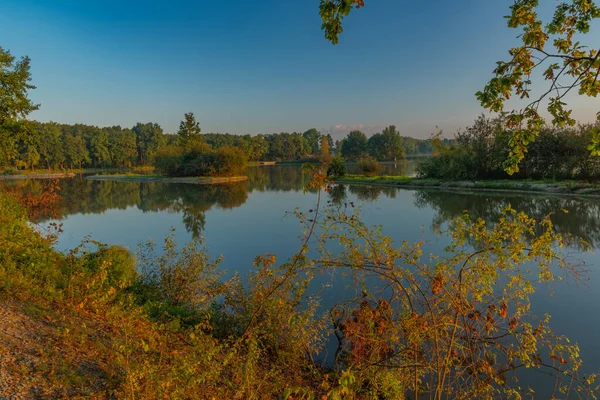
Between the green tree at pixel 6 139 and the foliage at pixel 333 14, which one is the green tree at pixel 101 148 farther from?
the foliage at pixel 333 14

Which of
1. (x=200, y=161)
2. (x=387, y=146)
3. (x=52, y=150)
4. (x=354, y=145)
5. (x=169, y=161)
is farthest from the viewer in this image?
(x=354, y=145)

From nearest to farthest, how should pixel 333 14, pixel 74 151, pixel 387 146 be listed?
pixel 333 14, pixel 74 151, pixel 387 146

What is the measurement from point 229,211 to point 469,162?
2369cm

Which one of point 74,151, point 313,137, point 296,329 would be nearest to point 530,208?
point 296,329

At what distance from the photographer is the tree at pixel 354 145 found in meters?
101

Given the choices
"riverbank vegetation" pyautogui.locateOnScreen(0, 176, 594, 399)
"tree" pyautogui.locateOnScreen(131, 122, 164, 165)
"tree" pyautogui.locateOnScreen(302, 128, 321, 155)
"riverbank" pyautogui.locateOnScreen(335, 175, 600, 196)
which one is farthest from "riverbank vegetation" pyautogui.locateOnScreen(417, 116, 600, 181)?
"tree" pyautogui.locateOnScreen(302, 128, 321, 155)

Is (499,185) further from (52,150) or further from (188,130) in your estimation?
(52,150)

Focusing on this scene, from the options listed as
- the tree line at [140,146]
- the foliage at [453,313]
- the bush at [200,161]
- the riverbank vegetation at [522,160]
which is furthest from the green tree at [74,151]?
the foliage at [453,313]

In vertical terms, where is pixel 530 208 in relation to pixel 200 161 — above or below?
below

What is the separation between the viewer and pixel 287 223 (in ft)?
53.7

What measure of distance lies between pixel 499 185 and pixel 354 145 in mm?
76904

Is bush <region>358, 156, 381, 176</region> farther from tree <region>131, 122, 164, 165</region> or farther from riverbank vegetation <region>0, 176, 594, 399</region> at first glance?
tree <region>131, 122, 164, 165</region>

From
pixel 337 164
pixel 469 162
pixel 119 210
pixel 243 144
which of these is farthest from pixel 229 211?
pixel 243 144

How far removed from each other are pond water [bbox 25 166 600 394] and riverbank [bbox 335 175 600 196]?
1.80 metres
